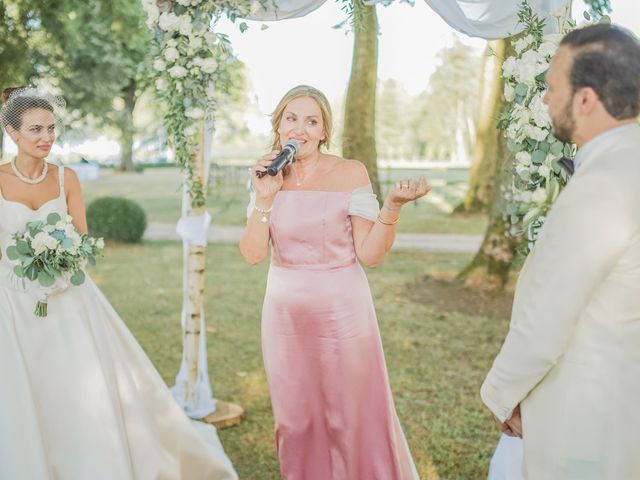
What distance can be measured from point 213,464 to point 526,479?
2.43m

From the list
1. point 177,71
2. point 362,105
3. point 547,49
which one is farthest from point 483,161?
point 547,49

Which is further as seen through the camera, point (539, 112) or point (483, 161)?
point (483, 161)

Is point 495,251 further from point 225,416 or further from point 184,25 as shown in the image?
point 184,25

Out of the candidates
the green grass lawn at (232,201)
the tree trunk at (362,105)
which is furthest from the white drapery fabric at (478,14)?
the green grass lawn at (232,201)

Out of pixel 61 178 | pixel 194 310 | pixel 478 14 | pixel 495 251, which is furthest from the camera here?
pixel 495 251

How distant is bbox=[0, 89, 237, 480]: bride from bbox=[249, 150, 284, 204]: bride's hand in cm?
114

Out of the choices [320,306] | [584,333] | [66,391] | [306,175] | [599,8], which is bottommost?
[66,391]

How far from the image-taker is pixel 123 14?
13133mm

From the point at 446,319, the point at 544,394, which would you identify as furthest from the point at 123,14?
the point at 544,394

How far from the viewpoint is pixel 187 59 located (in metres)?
4.75

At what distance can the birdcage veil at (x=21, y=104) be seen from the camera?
3.74m

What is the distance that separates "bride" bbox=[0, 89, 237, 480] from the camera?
3557mm

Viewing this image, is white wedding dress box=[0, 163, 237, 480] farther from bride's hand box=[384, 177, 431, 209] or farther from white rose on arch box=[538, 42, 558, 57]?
white rose on arch box=[538, 42, 558, 57]

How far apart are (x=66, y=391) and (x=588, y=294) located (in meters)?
2.75
